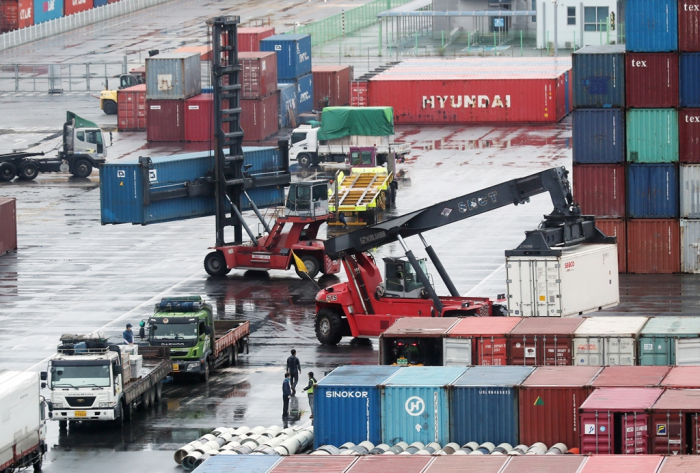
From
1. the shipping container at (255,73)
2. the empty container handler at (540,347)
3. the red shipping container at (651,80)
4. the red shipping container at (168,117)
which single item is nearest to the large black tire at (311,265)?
the red shipping container at (651,80)

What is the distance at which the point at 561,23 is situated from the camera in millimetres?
127750

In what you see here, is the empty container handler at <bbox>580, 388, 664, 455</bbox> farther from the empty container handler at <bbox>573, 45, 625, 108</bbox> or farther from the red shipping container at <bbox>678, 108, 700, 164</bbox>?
the empty container handler at <bbox>573, 45, 625, 108</bbox>

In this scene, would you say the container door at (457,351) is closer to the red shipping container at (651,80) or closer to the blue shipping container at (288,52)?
the red shipping container at (651,80)

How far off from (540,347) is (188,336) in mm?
10579

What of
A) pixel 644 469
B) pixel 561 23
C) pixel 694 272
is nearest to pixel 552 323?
pixel 644 469

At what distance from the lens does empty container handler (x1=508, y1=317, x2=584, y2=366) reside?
1544 inches

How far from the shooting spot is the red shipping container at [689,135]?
57406 mm

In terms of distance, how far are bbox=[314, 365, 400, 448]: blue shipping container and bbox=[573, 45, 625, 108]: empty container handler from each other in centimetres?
2672

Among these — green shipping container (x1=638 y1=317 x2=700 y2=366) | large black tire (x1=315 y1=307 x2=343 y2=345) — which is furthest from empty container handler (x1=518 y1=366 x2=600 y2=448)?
large black tire (x1=315 y1=307 x2=343 y2=345)

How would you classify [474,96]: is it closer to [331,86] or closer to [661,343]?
[331,86]

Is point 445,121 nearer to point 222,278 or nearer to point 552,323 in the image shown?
point 222,278

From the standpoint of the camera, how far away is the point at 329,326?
155 ft

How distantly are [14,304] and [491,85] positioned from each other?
175ft

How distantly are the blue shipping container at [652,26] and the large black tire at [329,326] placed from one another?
18184 millimetres
